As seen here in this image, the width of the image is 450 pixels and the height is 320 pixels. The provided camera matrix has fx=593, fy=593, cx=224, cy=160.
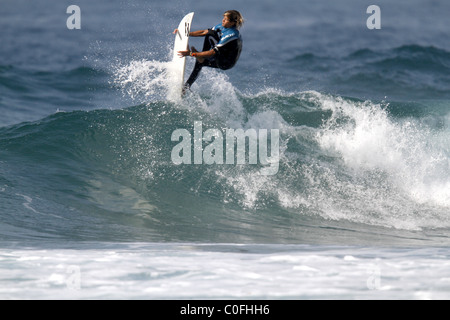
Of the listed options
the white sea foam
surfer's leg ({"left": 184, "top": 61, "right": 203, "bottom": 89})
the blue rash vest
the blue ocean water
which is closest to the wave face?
A: the blue ocean water

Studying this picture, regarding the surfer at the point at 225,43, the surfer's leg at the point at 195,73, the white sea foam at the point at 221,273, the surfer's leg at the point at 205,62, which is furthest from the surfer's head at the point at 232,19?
the white sea foam at the point at 221,273

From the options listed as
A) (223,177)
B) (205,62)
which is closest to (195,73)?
(205,62)

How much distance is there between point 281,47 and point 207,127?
16884 millimetres

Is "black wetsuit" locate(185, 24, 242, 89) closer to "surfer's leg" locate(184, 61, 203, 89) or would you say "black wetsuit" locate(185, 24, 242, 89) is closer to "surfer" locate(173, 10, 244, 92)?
"surfer" locate(173, 10, 244, 92)

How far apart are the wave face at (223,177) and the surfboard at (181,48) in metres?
0.26

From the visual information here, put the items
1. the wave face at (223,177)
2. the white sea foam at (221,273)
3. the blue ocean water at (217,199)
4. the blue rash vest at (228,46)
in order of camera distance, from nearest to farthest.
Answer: the white sea foam at (221,273) → the blue ocean water at (217,199) → the wave face at (223,177) → the blue rash vest at (228,46)

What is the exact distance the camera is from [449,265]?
484 cm

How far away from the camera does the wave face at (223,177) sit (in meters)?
6.61

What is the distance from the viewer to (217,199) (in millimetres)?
7555

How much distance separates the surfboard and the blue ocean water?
215mm

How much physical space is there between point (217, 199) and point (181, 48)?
7.89ft

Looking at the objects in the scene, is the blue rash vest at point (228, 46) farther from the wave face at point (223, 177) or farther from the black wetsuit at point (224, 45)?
the wave face at point (223, 177)

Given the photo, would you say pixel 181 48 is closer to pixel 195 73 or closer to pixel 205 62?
pixel 195 73

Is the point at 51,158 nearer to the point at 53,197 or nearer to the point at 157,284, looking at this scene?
the point at 53,197
